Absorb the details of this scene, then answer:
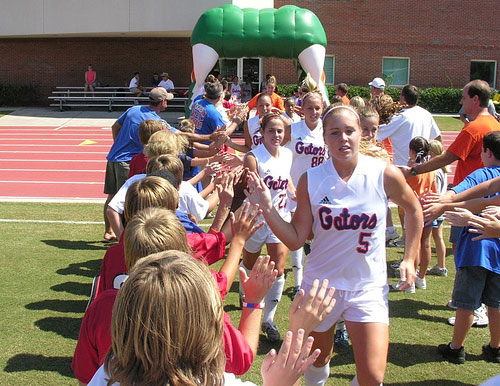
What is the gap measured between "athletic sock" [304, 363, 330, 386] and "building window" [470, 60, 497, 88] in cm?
3055

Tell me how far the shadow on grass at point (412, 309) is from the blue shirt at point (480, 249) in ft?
4.33

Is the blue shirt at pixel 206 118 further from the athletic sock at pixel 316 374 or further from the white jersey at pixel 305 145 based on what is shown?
the athletic sock at pixel 316 374

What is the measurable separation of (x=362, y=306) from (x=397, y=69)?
96.0ft

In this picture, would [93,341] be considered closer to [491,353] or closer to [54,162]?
[491,353]

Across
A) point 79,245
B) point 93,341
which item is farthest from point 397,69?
point 93,341

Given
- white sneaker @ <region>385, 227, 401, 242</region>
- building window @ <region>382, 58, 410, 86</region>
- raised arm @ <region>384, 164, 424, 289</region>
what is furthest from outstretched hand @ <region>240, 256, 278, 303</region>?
building window @ <region>382, 58, 410, 86</region>

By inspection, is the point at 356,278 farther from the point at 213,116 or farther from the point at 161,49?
the point at 161,49

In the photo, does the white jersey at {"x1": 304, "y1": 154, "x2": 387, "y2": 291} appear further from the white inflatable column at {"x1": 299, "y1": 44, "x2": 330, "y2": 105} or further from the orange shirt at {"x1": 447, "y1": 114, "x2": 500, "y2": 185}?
the white inflatable column at {"x1": 299, "y1": 44, "x2": 330, "y2": 105}

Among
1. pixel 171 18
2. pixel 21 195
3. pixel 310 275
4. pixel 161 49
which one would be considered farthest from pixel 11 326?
pixel 161 49

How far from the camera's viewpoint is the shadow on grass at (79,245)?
27.0 ft

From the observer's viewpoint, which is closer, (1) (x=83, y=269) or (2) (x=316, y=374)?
(2) (x=316, y=374)

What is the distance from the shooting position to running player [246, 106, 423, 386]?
12.2ft

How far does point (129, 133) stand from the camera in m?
7.77

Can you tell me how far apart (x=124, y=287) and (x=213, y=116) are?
6825 mm
